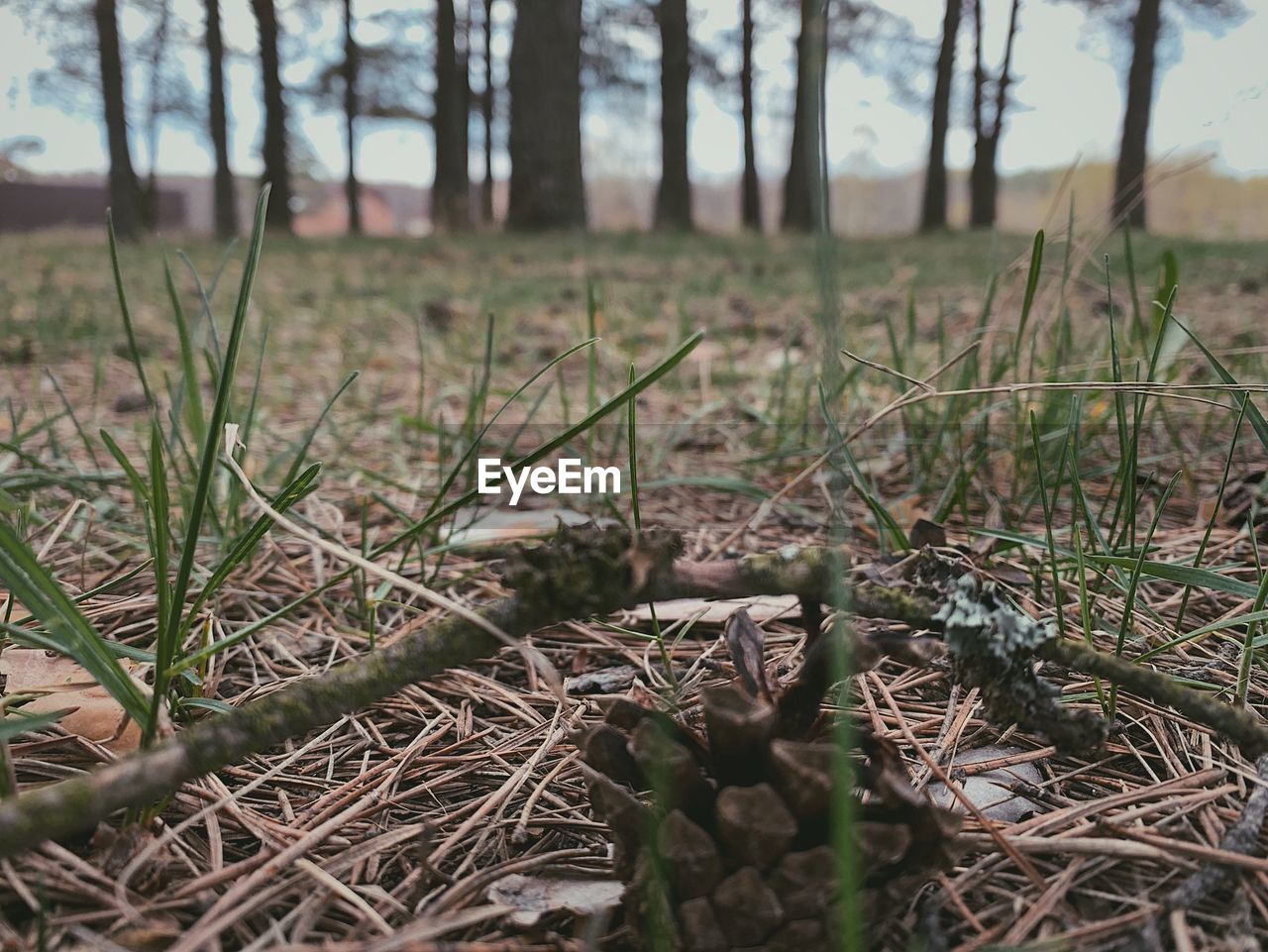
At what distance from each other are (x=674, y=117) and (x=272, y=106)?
A: 440 cm

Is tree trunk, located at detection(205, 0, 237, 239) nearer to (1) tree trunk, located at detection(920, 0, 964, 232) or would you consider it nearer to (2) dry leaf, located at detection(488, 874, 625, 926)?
(1) tree trunk, located at detection(920, 0, 964, 232)

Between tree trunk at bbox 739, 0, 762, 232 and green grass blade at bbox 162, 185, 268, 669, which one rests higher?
tree trunk at bbox 739, 0, 762, 232

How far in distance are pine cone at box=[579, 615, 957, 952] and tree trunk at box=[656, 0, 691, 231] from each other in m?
9.29

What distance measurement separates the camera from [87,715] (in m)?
0.64

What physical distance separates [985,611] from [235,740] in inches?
17.1

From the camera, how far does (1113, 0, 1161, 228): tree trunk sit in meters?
7.36

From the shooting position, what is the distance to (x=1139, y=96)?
26.3ft

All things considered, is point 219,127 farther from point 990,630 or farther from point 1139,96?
point 990,630

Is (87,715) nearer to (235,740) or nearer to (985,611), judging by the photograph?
(235,740)

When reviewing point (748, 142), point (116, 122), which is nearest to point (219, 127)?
point (116, 122)

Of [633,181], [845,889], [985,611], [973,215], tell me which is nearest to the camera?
[845,889]

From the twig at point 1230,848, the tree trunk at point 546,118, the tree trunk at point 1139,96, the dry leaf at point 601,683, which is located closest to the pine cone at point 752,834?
the twig at point 1230,848

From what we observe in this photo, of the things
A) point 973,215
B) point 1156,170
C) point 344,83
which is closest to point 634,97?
point 344,83

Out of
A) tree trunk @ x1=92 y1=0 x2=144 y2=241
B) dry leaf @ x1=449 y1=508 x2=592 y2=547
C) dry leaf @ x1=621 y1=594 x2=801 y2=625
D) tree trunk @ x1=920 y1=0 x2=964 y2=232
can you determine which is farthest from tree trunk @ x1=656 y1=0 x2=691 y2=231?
dry leaf @ x1=621 y1=594 x2=801 y2=625
